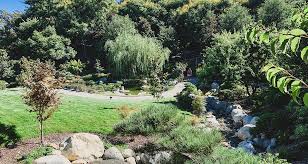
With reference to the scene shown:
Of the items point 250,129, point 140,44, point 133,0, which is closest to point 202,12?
point 133,0

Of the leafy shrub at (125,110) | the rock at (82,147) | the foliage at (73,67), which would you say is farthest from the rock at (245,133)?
the foliage at (73,67)

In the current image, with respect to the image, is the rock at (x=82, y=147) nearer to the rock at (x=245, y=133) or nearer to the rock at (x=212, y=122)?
the rock at (x=245, y=133)

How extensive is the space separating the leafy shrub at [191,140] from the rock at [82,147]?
3.49 metres

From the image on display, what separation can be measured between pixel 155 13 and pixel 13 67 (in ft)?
82.3

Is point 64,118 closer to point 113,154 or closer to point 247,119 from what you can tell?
point 113,154

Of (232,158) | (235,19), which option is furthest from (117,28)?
(232,158)

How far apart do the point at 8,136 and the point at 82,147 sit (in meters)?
4.21

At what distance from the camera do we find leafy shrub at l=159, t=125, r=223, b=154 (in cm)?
1659

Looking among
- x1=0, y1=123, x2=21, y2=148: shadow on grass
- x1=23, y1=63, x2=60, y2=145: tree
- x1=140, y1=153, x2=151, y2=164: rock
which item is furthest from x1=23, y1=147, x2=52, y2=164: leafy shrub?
x1=140, y1=153, x2=151, y2=164: rock

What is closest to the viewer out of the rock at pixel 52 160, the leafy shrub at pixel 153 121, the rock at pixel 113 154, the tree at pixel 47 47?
the rock at pixel 52 160

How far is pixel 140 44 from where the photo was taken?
48.3m

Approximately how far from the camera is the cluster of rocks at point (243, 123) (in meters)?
21.8

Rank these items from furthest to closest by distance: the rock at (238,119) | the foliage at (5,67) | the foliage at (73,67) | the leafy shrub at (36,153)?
the foliage at (73,67), the foliage at (5,67), the rock at (238,119), the leafy shrub at (36,153)

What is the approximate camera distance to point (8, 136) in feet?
67.7
